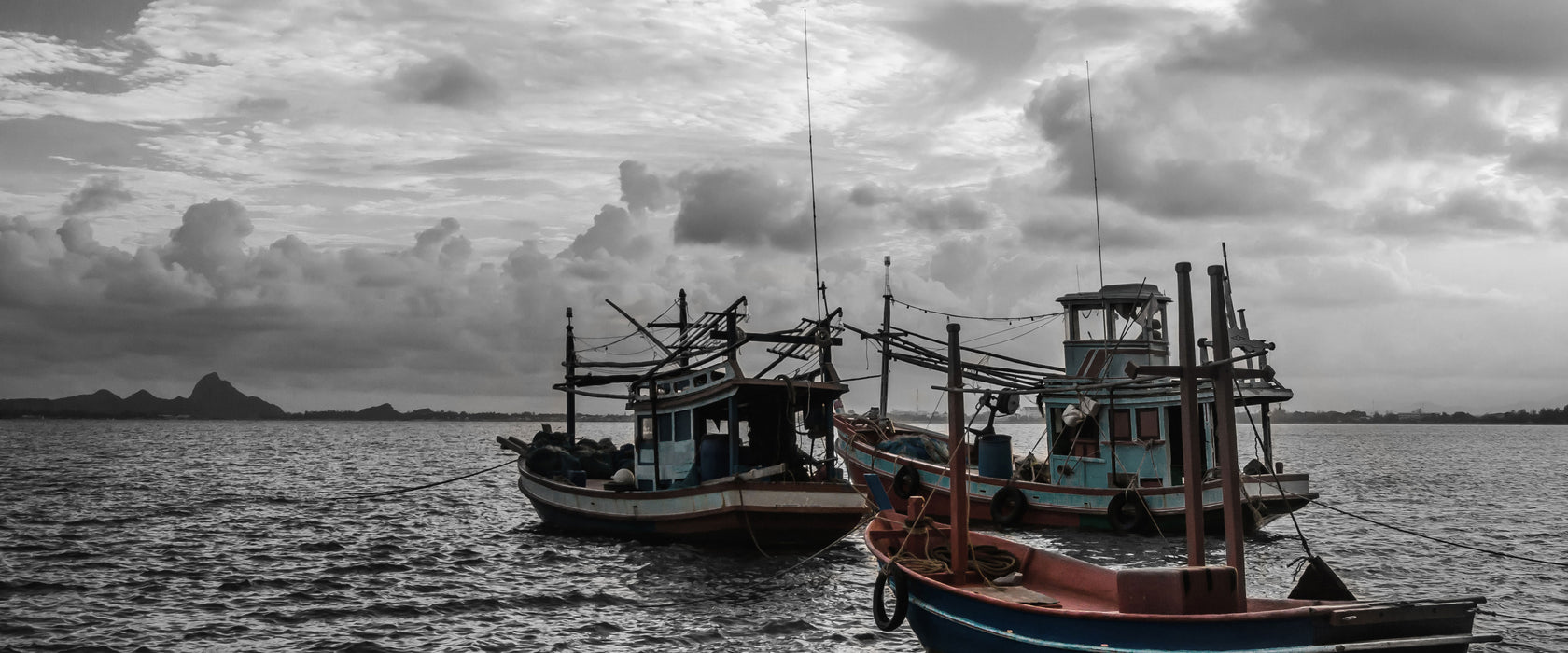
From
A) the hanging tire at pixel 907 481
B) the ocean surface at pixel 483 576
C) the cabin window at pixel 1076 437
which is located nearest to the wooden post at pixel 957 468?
the ocean surface at pixel 483 576

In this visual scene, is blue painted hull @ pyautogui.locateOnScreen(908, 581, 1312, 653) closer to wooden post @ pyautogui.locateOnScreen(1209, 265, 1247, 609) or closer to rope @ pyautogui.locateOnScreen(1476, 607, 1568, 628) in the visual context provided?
wooden post @ pyautogui.locateOnScreen(1209, 265, 1247, 609)

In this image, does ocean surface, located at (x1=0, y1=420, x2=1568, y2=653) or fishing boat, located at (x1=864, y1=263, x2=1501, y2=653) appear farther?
ocean surface, located at (x1=0, y1=420, x2=1568, y2=653)

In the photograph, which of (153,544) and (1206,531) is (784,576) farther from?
(153,544)

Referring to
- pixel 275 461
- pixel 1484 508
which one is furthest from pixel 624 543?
pixel 275 461

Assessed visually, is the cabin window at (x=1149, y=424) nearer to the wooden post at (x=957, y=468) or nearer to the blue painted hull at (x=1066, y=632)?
the wooden post at (x=957, y=468)

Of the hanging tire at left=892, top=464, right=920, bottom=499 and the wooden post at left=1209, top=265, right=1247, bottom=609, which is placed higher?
the wooden post at left=1209, top=265, right=1247, bottom=609

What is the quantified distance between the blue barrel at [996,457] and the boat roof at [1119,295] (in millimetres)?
4267

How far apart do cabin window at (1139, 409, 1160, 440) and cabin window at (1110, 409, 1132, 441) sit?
0.28 metres

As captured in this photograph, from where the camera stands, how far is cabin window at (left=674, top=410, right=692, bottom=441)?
25547mm

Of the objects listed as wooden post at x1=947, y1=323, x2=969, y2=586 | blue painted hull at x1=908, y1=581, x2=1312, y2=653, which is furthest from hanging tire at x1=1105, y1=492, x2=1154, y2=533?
blue painted hull at x1=908, y1=581, x2=1312, y2=653

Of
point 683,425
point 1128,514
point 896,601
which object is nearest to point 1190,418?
point 896,601

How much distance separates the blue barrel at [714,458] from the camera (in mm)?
24391

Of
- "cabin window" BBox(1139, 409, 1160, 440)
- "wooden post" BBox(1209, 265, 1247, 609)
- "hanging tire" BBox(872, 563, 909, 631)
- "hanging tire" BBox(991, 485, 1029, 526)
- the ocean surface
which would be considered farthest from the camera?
"hanging tire" BBox(991, 485, 1029, 526)

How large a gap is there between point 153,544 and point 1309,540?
102 feet
